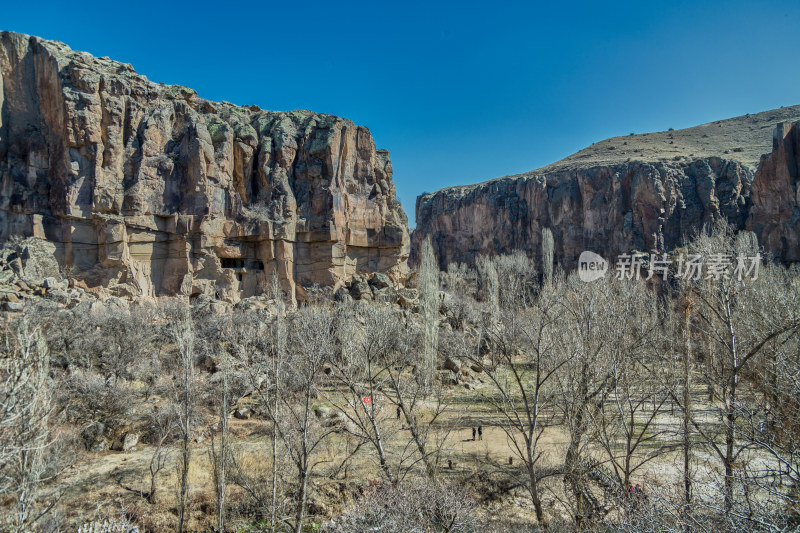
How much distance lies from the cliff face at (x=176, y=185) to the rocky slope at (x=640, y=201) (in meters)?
34.6

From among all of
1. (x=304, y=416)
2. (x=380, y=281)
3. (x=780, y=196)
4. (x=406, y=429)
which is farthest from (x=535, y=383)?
(x=780, y=196)

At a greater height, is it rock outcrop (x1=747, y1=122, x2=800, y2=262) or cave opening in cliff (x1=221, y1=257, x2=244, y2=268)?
rock outcrop (x1=747, y1=122, x2=800, y2=262)

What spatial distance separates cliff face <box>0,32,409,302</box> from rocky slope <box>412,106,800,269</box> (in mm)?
34629

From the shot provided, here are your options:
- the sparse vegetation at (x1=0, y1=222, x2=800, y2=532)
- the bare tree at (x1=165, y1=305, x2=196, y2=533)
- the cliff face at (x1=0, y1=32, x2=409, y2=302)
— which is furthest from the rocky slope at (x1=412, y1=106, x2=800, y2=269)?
the bare tree at (x1=165, y1=305, x2=196, y2=533)

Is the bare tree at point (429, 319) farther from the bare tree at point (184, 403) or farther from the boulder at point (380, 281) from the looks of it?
the bare tree at point (184, 403)

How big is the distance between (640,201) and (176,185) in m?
56.1

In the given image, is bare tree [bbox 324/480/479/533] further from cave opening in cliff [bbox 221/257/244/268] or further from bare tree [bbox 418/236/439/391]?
cave opening in cliff [bbox 221/257/244/268]

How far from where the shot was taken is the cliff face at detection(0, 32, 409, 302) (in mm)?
28609

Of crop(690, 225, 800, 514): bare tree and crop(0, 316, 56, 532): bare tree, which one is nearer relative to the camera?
crop(0, 316, 56, 532): bare tree

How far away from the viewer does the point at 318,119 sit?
38125 mm

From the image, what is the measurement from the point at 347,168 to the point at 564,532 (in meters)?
33.0

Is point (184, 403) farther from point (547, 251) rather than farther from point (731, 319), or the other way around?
point (547, 251)

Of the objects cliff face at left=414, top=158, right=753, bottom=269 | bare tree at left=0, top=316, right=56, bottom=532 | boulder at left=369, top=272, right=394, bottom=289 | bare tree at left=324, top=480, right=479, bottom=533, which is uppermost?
cliff face at left=414, top=158, right=753, bottom=269

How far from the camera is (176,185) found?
32.2 m
